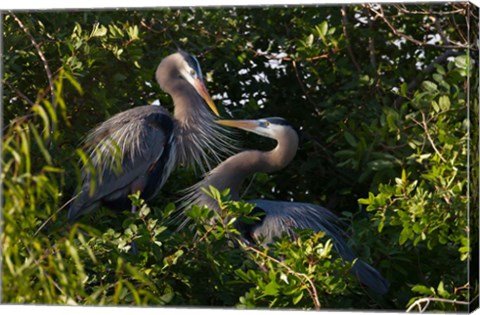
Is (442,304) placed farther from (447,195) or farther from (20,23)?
(20,23)

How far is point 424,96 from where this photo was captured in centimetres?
517

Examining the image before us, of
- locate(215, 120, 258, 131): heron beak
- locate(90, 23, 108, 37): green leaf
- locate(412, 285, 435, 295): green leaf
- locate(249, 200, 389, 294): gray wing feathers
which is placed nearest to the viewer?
locate(412, 285, 435, 295): green leaf

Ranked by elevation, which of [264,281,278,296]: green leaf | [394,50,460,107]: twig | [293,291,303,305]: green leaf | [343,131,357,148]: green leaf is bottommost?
[293,291,303,305]: green leaf

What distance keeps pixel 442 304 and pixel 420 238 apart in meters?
0.31

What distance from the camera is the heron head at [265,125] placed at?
5445mm

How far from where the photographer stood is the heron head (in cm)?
545

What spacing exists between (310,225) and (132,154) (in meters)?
0.93

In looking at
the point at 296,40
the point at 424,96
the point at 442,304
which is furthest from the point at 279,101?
the point at 442,304

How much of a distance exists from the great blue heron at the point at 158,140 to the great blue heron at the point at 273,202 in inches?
4.1

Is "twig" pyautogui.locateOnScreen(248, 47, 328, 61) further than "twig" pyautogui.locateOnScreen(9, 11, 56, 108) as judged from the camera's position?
No

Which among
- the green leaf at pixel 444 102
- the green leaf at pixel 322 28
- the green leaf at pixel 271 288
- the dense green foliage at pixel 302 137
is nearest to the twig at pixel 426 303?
the dense green foliage at pixel 302 137

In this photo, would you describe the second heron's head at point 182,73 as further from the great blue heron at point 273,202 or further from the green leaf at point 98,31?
the green leaf at point 98,31

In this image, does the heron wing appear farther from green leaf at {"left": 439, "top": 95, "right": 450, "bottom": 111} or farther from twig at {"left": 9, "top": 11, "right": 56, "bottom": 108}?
green leaf at {"left": 439, "top": 95, "right": 450, "bottom": 111}

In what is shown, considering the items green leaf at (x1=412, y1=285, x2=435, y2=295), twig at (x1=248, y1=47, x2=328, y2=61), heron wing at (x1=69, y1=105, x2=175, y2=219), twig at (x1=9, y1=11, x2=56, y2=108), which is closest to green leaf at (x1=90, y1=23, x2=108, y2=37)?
twig at (x1=9, y1=11, x2=56, y2=108)
